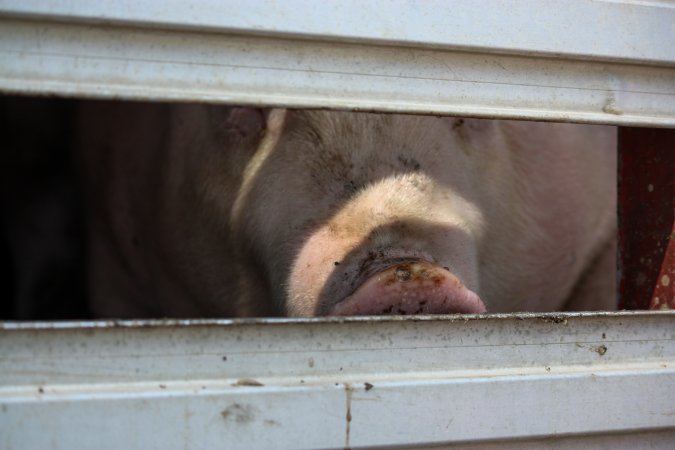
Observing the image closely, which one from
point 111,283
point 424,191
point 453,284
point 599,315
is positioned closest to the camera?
point 599,315

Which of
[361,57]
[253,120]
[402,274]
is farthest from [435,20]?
[253,120]

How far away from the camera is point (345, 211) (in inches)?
59.3

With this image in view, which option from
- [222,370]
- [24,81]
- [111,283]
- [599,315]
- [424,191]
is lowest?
[222,370]

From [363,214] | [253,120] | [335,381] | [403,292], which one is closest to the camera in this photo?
[335,381]

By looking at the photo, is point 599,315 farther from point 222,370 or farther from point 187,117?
point 187,117

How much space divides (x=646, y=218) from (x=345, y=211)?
483 millimetres

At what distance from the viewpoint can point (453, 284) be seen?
1307 millimetres

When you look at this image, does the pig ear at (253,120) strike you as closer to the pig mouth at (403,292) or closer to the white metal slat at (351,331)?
the pig mouth at (403,292)

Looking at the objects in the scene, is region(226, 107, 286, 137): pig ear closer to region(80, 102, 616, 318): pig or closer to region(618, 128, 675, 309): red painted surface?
region(80, 102, 616, 318): pig

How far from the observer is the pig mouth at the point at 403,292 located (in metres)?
1.26

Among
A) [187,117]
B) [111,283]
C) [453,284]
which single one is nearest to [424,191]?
[453,284]

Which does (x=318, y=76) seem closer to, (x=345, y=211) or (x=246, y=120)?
(x=345, y=211)

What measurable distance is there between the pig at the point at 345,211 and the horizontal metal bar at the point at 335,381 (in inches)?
6.1

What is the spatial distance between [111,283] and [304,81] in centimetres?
226
